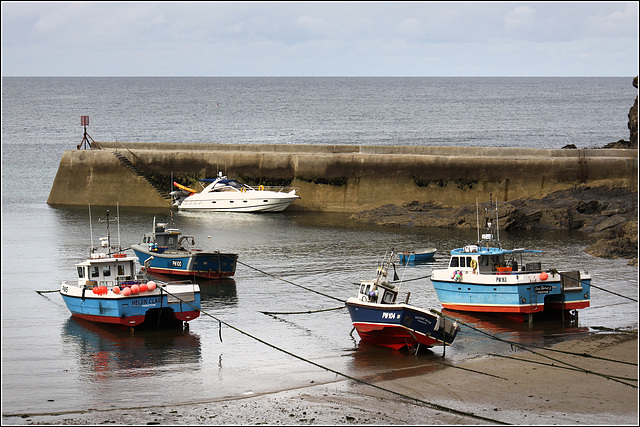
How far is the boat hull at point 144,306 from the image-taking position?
67.9 ft

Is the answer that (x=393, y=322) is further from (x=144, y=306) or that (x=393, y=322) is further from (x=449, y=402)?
(x=144, y=306)

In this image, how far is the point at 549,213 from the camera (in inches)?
1446

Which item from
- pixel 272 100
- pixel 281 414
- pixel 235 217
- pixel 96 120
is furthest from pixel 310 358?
pixel 272 100

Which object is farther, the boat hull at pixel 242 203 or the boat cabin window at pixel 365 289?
the boat hull at pixel 242 203

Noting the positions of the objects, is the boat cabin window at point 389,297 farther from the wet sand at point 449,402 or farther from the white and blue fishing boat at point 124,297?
the white and blue fishing boat at point 124,297

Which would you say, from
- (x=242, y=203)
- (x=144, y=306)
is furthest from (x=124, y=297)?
(x=242, y=203)

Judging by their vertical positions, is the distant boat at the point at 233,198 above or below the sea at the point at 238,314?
above

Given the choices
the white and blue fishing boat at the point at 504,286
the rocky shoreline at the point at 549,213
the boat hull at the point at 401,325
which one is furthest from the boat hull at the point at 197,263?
the rocky shoreline at the point at 549,213

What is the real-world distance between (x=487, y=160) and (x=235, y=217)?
12575 millimetres

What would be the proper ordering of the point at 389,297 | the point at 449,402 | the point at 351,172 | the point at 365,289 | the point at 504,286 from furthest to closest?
the point at 351,172
the point at 504,286
the point at 365,289
the point at 389,297
the point at 449,402

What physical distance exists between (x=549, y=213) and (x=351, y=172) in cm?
1023

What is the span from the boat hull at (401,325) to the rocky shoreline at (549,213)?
16398 millimetres

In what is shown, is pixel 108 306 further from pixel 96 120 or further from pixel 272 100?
pixel 272 100

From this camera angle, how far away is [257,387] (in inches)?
643
